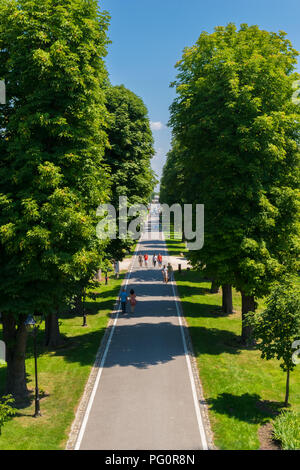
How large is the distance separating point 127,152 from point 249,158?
1016 centimetres

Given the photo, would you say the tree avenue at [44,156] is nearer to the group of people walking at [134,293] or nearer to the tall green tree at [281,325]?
the tall green tree at [281,325]

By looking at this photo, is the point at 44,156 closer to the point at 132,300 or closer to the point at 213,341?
the point at 213,341

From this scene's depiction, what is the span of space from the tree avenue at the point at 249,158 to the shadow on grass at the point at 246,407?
4.86 meters

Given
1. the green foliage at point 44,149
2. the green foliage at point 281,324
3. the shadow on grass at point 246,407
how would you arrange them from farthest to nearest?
the green foliage at point 281,324, the shadow on grass at point 246,407, the green foliage at point 44,149

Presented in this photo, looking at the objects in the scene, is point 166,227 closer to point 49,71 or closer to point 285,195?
point 285,195

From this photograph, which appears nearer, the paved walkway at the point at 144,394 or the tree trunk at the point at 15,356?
the paved walkway at the point at 144,394

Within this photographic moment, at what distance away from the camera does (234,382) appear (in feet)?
49.9

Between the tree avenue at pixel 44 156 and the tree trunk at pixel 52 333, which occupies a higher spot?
the tree avenue at pixel 44 156

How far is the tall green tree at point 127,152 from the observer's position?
25203 millimetres

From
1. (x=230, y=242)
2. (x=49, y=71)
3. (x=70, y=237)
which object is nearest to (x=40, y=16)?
(x=49, y=71)

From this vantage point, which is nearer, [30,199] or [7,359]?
[30,199]

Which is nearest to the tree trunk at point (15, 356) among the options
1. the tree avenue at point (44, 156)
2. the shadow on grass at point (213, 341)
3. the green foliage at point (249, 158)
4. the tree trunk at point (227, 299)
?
the tree avenue at point (44, 156)

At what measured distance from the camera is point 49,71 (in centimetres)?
1252
